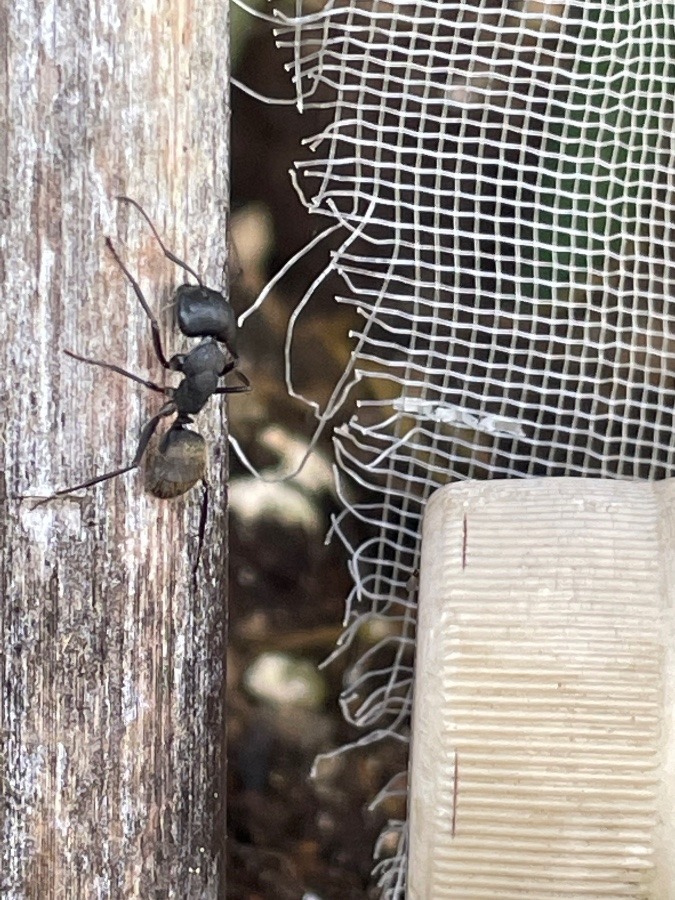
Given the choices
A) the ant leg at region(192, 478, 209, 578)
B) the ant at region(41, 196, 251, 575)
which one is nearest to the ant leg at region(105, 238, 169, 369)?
the ant at region(41, 196, 251, 575)

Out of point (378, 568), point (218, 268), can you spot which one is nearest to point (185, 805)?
point (378, 568)

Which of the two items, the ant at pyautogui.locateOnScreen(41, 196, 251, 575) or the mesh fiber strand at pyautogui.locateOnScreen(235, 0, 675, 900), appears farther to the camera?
the mesh fiber strand at pyautogui.locateOnScreen(235, 0, 675, 900)

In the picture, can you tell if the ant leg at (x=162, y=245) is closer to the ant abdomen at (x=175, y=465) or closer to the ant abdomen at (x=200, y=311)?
the ant abdomen at (x=200, y=311)

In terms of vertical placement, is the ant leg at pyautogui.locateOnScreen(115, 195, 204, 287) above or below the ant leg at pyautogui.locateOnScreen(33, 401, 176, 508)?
above

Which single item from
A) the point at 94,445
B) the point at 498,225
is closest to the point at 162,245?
the point at 94,445

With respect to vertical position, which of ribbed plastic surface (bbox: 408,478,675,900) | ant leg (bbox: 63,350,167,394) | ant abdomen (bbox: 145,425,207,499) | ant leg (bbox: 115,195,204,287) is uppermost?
ant leg (bbox: 115,195,204,287)

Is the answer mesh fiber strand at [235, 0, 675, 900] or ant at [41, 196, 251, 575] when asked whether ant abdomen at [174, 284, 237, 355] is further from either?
mesh fiber strand at [235, 0, 675, 900]

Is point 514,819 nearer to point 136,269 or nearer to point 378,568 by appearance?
point 378,568

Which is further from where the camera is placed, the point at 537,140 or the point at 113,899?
the point at 537,140
